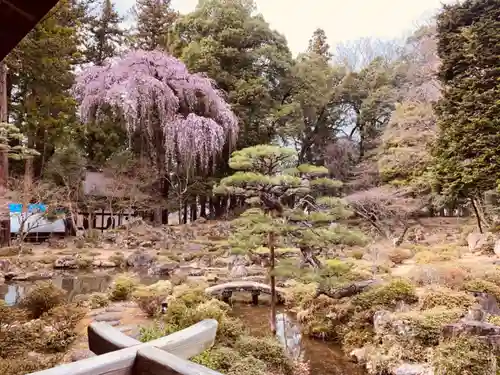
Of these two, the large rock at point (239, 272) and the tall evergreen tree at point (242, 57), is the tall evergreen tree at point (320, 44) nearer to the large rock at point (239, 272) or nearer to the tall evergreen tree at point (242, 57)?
the tall evergreen tree at point (242, 57)

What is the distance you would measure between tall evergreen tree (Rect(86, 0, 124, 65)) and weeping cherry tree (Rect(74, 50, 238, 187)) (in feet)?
12.6

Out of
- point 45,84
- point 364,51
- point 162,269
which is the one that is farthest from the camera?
point 364,51

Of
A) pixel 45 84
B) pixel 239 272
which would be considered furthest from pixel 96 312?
pixel 45 84

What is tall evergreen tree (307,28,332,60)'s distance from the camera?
63.6 ft

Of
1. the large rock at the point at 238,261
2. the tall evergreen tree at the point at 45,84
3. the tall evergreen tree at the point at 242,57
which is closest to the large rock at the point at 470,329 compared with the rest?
the large rock at the point at 238,261

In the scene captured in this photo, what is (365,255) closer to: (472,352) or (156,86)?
(472,352)

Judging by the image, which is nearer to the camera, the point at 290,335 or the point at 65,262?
the point at 290,335

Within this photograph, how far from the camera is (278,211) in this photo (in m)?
5.22

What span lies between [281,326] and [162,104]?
366 inches

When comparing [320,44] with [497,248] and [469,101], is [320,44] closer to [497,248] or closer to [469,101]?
[469,101]

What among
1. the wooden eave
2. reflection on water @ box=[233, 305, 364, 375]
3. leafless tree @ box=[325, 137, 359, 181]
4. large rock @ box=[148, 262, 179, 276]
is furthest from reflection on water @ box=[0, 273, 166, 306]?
leafless tree @ box=[325, 137, 359, 181]

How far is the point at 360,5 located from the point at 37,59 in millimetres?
9500

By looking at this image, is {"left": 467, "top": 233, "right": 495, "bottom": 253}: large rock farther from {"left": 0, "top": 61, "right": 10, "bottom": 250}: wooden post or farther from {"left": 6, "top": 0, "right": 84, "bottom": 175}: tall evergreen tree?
{"left": 0, "top": 61, "right": 10, "bottom": 250}: wooden post

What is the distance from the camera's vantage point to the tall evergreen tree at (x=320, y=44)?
763 inches
